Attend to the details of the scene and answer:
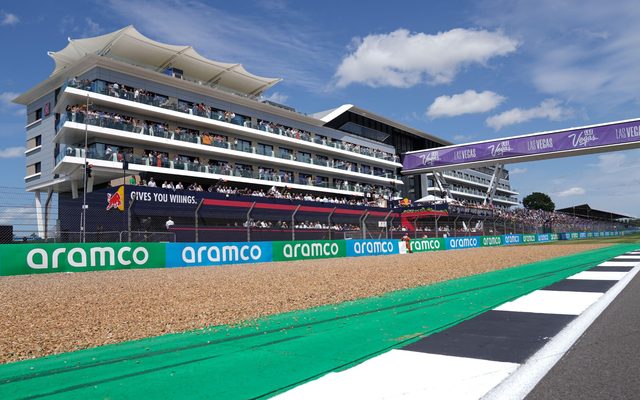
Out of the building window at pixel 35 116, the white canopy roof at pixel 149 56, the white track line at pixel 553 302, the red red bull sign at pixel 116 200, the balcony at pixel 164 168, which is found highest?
the white canopy roof at pixel 149 56

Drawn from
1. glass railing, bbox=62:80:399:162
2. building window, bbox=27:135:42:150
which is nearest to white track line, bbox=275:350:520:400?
glass railing, bbox=62:80:399:162

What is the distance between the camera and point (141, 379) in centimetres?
424

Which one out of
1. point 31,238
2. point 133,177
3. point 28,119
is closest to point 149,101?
point 133,177

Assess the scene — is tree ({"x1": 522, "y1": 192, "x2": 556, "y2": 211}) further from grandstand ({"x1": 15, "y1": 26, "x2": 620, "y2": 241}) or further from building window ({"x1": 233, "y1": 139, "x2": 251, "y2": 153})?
building window ({"x1": 233, "y1": 139, "x2": 251, "y2": 153})

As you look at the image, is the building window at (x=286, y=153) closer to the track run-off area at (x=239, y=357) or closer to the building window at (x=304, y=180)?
the building window at (x=304, y=180)

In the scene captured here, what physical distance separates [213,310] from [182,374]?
3.72m

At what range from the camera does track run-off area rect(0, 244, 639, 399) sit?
3986 millimetres

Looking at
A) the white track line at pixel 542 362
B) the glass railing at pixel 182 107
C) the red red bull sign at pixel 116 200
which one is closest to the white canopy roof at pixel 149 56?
the glass railing at pixel 182 107

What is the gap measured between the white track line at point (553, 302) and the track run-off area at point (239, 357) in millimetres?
370

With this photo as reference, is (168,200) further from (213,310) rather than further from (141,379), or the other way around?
(141,379)

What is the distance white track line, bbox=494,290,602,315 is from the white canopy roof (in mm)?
39299

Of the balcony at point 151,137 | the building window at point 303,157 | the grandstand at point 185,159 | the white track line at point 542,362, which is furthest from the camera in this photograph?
the building window at point 303,157

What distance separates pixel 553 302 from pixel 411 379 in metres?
4.87

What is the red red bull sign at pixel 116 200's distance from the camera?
27.3 meters
